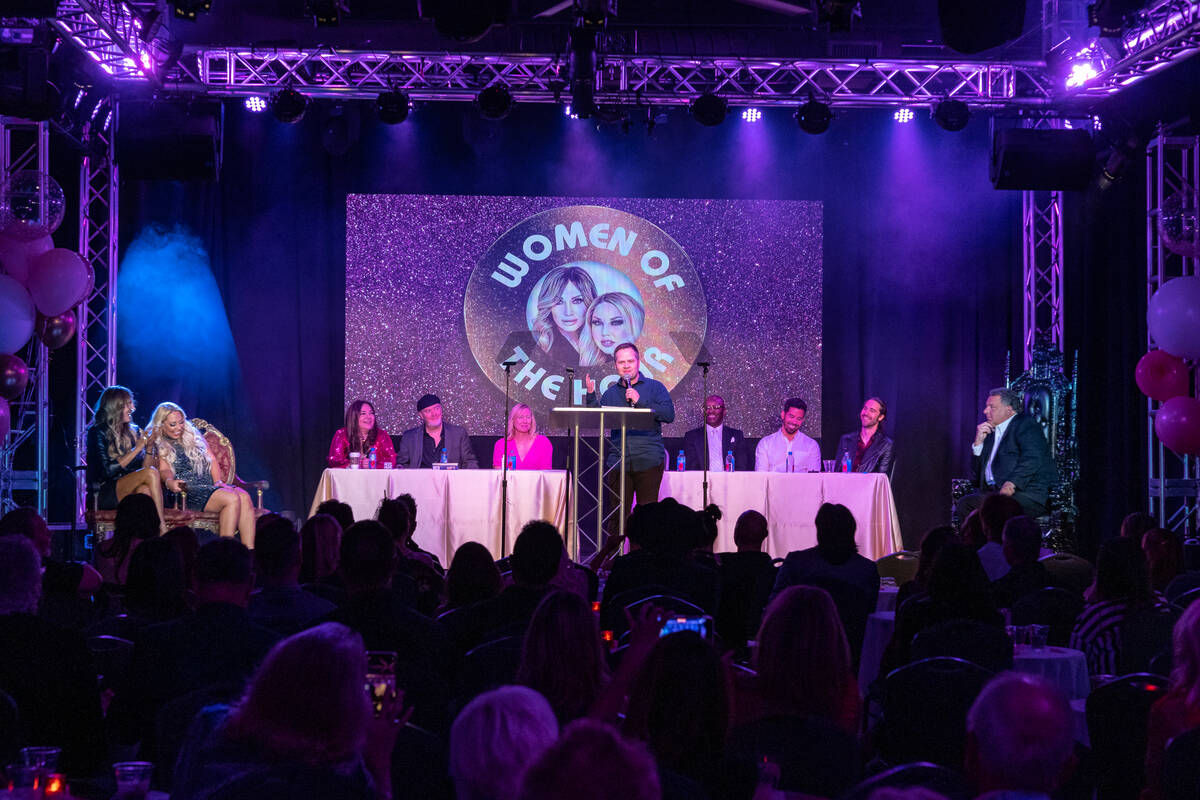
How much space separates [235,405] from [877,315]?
6339mm

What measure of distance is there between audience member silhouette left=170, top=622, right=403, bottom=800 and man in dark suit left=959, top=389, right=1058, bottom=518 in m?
9.02

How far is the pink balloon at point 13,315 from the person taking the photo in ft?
28.8

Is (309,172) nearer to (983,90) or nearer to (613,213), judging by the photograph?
(613,213)

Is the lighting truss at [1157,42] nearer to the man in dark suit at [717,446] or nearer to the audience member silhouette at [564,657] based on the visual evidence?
the man in dark suit at [717,446]

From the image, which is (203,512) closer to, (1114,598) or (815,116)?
(815,116)

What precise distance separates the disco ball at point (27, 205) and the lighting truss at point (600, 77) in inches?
88.0

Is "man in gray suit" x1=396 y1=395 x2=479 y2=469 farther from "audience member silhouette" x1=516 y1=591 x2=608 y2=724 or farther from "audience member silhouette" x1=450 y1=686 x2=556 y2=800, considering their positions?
"audience member silhouette" x1=450 y1=686 x2=556 y2=800

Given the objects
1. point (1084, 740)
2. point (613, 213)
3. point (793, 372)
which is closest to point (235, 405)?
point (613, 213)

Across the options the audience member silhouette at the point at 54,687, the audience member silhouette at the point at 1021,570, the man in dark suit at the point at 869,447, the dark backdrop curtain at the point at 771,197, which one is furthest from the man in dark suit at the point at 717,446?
the audience member silhouette at the point at 54,687

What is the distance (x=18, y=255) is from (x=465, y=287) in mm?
4508

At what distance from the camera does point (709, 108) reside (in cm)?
1092

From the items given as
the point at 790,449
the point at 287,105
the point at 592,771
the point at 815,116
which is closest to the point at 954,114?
the point at 815,116

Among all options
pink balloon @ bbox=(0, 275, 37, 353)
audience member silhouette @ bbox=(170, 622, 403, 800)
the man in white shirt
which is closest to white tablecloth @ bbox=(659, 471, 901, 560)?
the man in white shirt

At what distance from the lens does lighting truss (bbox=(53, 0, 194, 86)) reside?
9.45 metres
